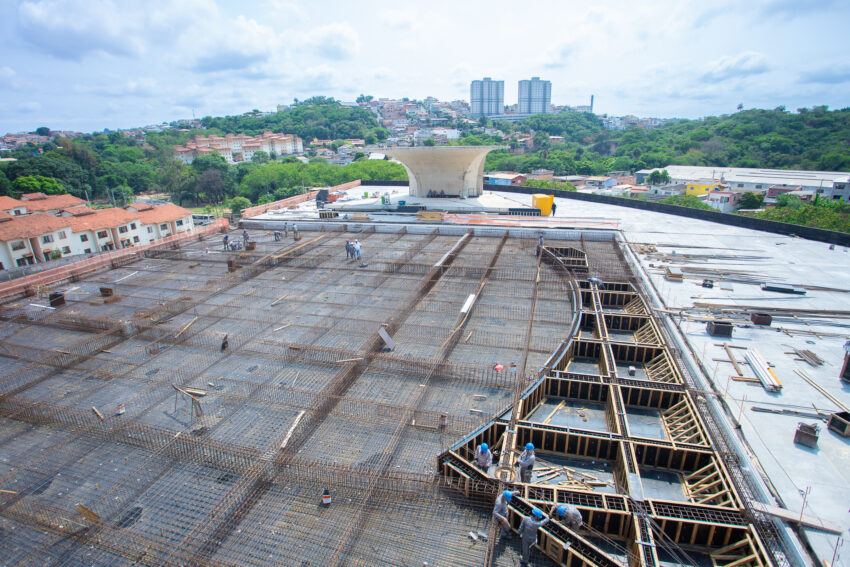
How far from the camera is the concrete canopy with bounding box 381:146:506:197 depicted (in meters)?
40.0

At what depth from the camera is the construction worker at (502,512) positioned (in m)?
7.88

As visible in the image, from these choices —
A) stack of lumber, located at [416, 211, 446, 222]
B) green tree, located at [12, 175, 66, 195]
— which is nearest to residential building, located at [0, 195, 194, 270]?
green tree, located at [12, 175, 66, 195]

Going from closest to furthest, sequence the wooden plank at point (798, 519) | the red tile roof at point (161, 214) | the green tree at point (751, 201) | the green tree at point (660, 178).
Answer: the wooden plank at point (798, 519) → the red tile roof at point (161, 214) → the green tree at point (751, 201) → the green tree at point (660, 178)

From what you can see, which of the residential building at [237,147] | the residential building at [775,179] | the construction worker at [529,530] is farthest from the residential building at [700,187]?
the residential building at [237,147]

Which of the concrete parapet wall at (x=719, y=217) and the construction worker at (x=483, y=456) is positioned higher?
the concrete parapet wall at (x=719, y=217)

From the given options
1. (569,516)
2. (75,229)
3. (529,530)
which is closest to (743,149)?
(569,516)

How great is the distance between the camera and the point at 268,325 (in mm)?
16266

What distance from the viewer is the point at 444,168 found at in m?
41.8

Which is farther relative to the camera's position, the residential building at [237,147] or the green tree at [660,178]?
the residential building at [237,147]

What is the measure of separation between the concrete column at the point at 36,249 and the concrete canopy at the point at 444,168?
91.7ft

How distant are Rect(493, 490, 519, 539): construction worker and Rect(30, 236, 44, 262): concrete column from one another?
1558 inches

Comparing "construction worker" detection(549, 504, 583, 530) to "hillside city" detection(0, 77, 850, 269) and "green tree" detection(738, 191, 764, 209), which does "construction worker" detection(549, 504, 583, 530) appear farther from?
"green tree" detection(738, 191, 764, 209)

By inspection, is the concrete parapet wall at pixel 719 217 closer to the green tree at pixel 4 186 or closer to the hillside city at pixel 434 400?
the hillside city at pixel 434 400

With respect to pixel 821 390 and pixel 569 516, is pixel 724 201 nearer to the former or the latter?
pixel 821 390
